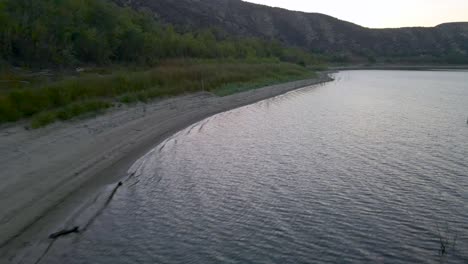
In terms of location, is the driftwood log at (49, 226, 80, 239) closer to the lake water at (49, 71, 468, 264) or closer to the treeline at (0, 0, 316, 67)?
the lake water at (49, 71, 468, 264)

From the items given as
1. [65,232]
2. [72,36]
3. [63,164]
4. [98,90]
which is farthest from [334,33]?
[65,232]

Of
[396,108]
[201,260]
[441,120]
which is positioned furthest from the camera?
[396,108]

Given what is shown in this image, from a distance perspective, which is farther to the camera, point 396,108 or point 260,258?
point 396,108

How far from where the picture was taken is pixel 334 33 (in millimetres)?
144125

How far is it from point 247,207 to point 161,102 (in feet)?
48.6

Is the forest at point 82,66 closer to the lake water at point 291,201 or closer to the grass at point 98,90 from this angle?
the grass at point 98,90

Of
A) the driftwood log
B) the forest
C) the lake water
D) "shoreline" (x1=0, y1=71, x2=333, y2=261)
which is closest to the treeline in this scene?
the forest

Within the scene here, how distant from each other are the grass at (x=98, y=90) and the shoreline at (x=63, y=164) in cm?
68

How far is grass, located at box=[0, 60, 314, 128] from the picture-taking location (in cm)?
1638

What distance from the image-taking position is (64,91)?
62.5 feet

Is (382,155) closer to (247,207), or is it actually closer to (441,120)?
(247,207)

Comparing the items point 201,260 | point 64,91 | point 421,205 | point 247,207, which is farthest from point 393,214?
point 64,91

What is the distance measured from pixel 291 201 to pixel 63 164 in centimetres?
574

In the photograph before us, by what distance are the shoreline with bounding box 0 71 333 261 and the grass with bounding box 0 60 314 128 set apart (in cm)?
68
